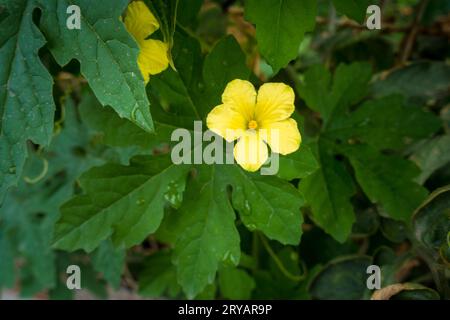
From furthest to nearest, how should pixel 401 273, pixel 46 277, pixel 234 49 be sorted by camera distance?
pixel 46 277
pixel 401 273
pixel 234 49

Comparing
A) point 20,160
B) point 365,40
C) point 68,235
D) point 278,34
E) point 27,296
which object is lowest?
point 27,296

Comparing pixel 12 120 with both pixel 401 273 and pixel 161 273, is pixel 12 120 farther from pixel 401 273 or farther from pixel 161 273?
pixel 401 273

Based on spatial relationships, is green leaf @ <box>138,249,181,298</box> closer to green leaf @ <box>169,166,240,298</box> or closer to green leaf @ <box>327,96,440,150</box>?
green leaf @ <box>169,166,240,298</box>

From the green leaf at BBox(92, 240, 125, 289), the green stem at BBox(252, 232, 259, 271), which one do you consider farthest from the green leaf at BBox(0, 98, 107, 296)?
the green stem at BBox(252, 232, 259, 271)

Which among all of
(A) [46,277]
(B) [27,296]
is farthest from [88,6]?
(B) [27,296]

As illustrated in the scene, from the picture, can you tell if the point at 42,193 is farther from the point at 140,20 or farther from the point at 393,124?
the point at 393,124

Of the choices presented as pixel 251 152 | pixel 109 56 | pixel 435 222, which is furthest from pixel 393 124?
pixel 109 56
